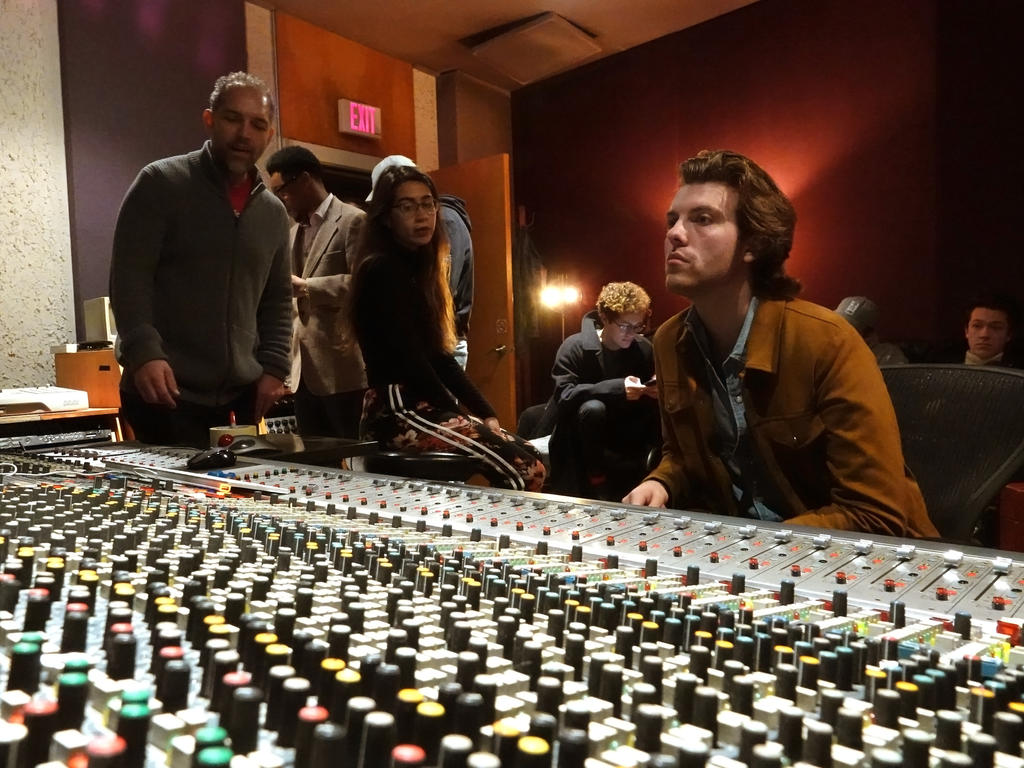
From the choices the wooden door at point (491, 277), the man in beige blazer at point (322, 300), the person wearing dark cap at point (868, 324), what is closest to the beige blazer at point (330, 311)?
the man in beige blazer at point (322, 300)

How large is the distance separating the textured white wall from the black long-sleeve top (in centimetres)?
266

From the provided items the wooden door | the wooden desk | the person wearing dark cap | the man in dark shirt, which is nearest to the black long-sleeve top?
the man in dark shirt

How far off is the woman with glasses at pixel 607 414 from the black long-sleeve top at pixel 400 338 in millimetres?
1703

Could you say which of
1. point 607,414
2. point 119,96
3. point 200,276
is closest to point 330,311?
point 200,276

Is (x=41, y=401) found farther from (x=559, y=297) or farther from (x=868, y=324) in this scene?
(x=559, y=297)

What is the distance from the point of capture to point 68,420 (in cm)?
375

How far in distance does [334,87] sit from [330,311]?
2.99 meters

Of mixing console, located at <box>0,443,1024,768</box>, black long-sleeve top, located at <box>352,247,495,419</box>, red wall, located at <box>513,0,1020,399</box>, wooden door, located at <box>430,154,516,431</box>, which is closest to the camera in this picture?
mixing console, located at <box>0,443,1024,768</box>

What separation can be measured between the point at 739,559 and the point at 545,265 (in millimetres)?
6619

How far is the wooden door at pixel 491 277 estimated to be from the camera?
6.19 m

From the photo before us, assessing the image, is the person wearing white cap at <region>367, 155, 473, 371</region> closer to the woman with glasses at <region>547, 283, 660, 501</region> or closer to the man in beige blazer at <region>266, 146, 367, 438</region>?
the man in beige blazer at <region>266, 146, 367, 438</region>

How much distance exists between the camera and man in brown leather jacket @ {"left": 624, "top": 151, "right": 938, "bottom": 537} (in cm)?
164

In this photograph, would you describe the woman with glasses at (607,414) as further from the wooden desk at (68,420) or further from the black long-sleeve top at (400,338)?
the wooden desk at (68,420)

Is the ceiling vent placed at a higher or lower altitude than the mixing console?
higher
